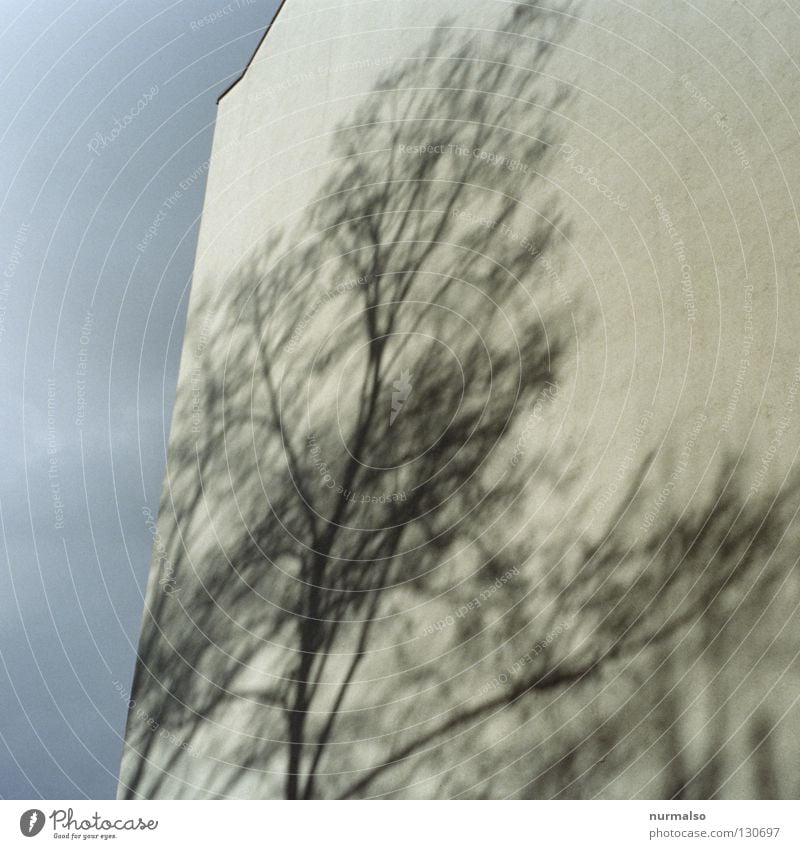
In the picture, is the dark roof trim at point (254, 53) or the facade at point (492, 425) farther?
the dark roof trim at point (254, 53)

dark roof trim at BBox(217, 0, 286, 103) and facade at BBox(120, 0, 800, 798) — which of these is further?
dark roof trim at BBox(217, 0, 286, 103)

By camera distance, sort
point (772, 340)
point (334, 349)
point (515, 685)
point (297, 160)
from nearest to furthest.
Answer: point (772, 340) → point (515, 685) → point (334, 349) → point (297, 160)

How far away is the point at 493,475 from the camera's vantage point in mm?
6148

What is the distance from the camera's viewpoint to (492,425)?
6293mm

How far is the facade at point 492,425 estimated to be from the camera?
198 inches

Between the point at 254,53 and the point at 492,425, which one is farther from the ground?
the point at 254,53

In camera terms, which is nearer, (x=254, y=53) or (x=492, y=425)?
(x=492, y=425)

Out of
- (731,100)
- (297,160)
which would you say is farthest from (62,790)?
(731,100)

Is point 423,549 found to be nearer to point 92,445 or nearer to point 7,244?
point 92,445

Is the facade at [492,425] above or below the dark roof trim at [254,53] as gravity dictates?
below

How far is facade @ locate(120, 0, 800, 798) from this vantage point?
16.5 feet

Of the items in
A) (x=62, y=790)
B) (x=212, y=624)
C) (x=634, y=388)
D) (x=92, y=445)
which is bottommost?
(x=62, y=790)

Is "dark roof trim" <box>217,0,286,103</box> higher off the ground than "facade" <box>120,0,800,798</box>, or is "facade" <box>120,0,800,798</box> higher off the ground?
"dark roof trim" <box>217,0,286,103</box>

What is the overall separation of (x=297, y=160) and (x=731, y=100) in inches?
174
